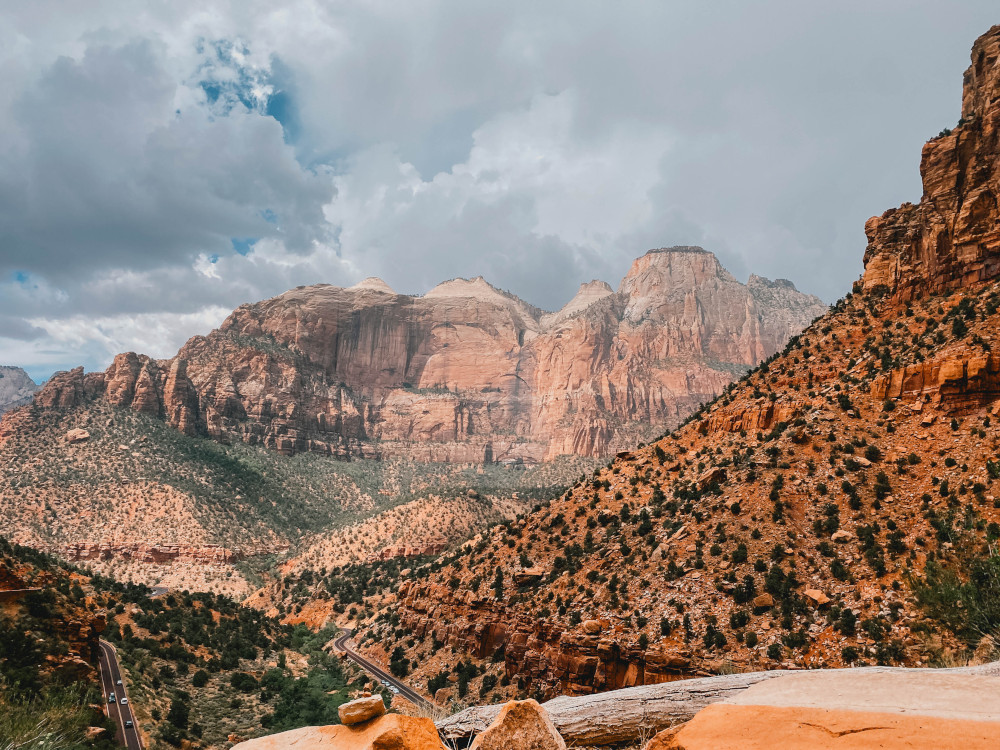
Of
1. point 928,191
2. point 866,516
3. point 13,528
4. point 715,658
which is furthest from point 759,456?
point 13,528

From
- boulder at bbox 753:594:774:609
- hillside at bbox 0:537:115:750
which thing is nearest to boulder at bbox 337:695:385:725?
hillside at bbox 0:537:115:750

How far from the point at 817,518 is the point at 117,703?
39661 mm

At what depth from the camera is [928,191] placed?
133 ft

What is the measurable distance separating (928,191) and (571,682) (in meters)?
44.7

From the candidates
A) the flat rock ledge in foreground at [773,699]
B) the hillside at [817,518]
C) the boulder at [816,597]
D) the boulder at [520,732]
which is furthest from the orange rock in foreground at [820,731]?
the boulder at [816,597]

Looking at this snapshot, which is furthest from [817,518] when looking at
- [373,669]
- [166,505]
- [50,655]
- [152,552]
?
[166,505]

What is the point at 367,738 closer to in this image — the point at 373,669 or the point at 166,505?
the point at 373,669

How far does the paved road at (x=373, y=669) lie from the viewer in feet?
135

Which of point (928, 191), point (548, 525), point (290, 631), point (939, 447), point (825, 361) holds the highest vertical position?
point (928, 191)

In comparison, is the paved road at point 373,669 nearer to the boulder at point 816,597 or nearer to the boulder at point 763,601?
the boulder at point 763,601

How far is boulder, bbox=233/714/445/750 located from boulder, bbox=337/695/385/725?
0.09 meters

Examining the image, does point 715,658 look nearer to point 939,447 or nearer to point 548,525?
point 939,447

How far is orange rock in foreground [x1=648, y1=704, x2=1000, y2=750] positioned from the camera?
435 cm

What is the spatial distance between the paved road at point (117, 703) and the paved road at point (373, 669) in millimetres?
16064
